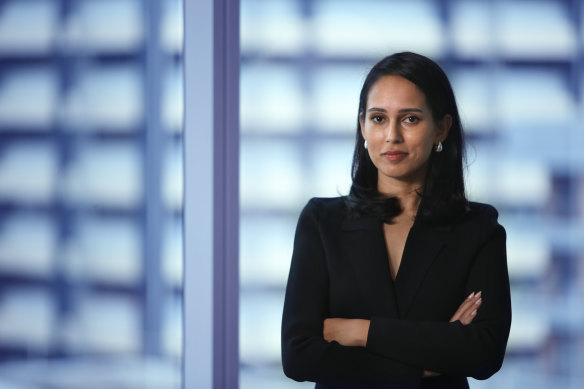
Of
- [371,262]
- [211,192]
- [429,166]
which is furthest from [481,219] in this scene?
[211,192]

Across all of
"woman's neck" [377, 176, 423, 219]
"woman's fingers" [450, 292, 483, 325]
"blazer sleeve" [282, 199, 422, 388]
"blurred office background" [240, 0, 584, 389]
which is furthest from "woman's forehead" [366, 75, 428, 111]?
"blurred office background" [240, 0, 584, 389]

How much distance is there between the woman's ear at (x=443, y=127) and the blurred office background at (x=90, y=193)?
2.90 ft

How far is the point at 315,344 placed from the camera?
1.18 metres

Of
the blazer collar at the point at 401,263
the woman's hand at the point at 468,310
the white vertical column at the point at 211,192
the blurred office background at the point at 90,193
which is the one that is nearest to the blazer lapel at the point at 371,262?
the blazer collar at the point at 401,263

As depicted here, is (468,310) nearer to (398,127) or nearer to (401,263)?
(401,263)

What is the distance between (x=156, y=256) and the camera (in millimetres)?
1995

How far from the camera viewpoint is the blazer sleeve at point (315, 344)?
1164 mm

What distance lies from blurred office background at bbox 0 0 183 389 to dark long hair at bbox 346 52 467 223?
2.41ft

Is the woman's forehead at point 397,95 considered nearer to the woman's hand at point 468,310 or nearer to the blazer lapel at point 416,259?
the blazer lapel at point 416,259

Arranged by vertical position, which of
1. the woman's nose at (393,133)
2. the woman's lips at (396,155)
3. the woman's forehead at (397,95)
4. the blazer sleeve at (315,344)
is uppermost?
the woman's forehead at (397,95)

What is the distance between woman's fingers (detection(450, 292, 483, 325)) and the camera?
3.88 feet

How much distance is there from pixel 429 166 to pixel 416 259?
0.23 metres

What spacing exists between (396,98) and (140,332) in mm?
1377

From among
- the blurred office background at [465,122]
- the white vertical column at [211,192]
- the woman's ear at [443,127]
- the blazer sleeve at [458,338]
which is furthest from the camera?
the blurred office background at [465,122]
